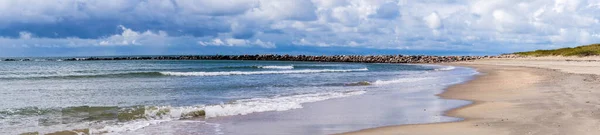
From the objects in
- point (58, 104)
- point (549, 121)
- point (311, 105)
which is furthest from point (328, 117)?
point (58, 104)

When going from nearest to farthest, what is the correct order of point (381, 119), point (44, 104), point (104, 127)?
point (104, 127) < point (381, 119) < point (44, 104)

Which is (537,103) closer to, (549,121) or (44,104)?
(549,121)

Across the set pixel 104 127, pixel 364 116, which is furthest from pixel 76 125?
pixel 364 116

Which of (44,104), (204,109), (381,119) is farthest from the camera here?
(44,104)

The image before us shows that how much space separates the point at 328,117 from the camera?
39.4 feet

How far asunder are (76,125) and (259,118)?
390 cm

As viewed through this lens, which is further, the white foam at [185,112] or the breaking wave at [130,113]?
the breaking wave at [130,113]

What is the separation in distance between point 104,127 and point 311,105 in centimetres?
603

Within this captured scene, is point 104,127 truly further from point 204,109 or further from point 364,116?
point 364,116

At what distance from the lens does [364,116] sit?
1211 cm

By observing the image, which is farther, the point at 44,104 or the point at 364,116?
the point at 44,104

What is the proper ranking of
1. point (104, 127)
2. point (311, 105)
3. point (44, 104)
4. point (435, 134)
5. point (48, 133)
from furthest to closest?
point (44, 104) < point (311, 105) < point (104, 127) < point (48, 133) < point (435, 134)

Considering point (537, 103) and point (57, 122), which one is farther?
point (537, 103)

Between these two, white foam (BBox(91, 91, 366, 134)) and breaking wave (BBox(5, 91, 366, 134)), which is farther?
breaking wave (BBox(5, 91, 366, 134))
